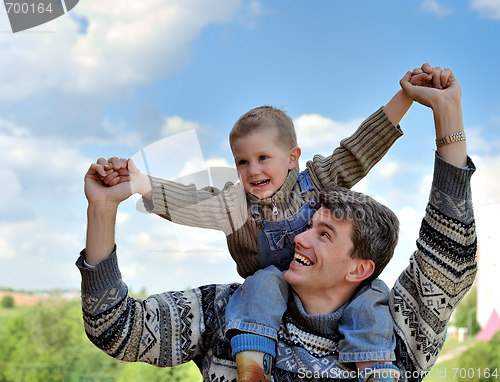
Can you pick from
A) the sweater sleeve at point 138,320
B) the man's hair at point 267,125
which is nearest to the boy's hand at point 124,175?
the sweater sleeve at point 138,320

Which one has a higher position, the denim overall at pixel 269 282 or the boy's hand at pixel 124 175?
the boy's hand at pixel 124 175

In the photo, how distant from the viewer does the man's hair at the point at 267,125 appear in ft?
5.27

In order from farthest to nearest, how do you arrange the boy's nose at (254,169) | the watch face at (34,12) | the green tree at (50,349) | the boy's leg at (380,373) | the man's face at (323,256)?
the green tree at (50,349) → the watch face at (34,12) → the boy's nose at (254,169) → the man's face at (323,256) → the boy's leg at (380,373)

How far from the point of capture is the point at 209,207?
5.22 ft

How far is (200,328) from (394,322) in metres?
0.50

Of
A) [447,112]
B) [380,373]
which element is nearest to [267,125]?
[447,112]

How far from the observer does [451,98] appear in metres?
1.43

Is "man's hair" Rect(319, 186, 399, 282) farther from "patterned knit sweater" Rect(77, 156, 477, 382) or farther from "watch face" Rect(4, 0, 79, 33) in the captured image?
"watch face" Rect(4, 0, 79, 33)

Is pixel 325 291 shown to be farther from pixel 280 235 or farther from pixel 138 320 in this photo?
pixel 138 320

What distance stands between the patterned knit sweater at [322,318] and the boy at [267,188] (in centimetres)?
12

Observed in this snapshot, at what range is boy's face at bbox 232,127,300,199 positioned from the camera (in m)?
1.56

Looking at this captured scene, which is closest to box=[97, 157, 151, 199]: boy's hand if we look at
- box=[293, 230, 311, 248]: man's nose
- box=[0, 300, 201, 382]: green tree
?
box=[293, 230, 311, 248]: man's nose

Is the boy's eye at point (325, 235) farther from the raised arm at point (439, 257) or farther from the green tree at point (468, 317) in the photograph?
the green tree at point (468, 317)

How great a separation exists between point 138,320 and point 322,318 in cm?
46
